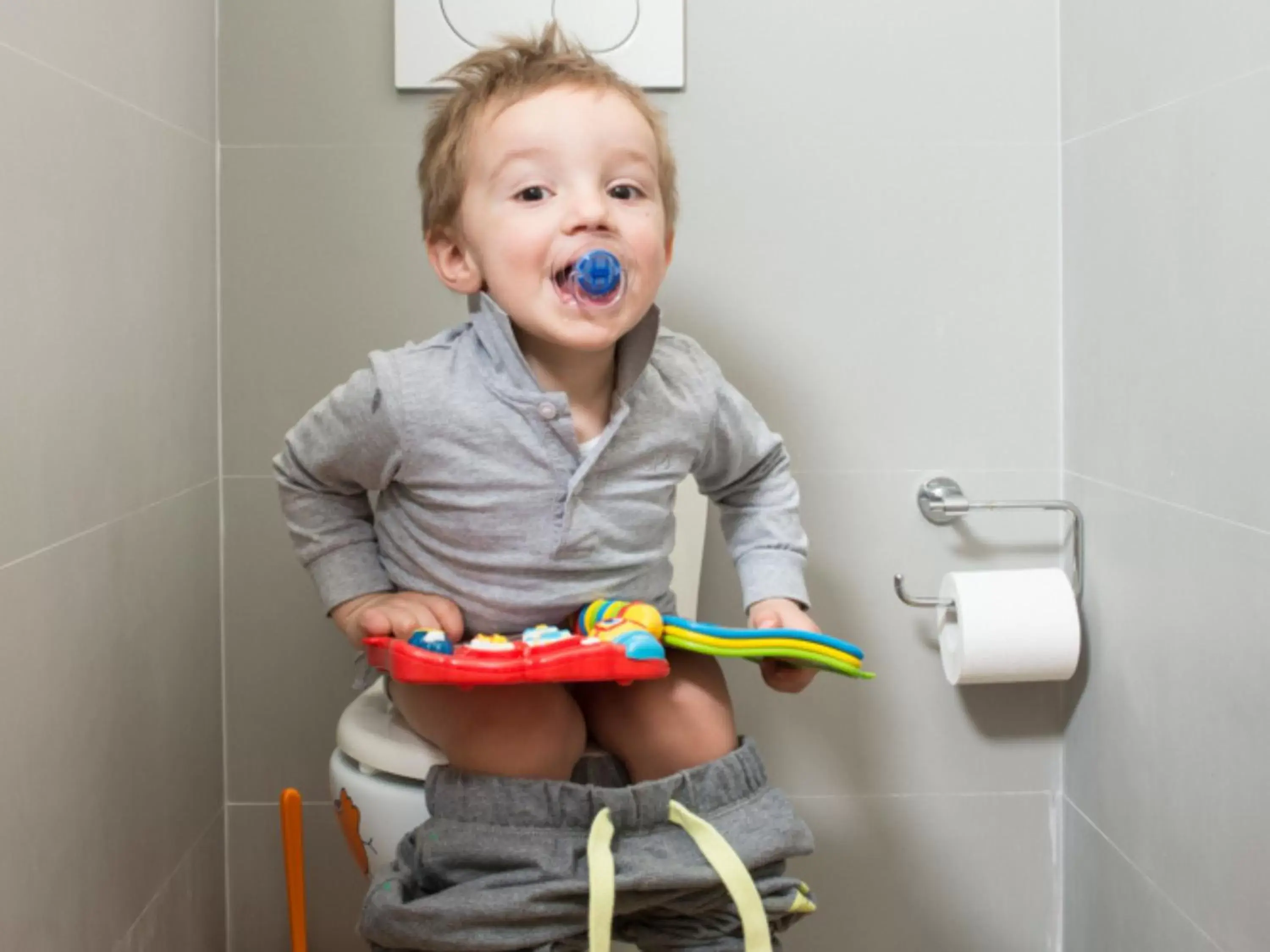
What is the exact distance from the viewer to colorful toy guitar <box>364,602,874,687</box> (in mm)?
974

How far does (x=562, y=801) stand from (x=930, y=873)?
0.74 metres

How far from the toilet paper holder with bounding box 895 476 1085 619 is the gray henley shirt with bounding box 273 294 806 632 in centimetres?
33

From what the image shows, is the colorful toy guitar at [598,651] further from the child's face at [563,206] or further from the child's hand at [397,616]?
the child's face at [563,206]

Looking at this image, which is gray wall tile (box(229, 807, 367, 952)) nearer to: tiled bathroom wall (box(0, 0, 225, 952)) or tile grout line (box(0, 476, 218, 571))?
tiled bathroom wall (box(0, 0, 225, 952))

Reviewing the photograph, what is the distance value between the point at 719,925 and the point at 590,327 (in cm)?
47

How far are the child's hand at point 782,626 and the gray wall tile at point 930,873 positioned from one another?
0.49 meters

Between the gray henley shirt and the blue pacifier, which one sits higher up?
the blue pacifier

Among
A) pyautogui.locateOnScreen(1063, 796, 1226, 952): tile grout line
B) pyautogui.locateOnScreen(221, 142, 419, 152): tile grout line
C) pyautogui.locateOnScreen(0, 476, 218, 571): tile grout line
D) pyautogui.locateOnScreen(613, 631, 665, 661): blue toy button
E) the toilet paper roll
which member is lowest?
pyautogui.locateOnScreen(1063, 796, 1226, 952): tile grout line

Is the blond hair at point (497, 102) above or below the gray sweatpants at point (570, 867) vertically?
above

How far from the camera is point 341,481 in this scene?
120 centimetres

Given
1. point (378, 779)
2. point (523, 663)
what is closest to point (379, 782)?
point (378, 779)

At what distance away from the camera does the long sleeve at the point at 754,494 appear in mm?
1241

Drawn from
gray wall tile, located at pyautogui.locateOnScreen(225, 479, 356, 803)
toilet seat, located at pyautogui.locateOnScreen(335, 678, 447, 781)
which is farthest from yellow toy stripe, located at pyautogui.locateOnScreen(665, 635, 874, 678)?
gray wall tile, located at pyautogui.locateOnScreen(225, 479, 356, 803)

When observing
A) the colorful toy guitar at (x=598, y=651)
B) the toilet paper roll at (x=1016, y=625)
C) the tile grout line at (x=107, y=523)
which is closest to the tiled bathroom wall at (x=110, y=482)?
the tile grout line at (x=107, y=523)
